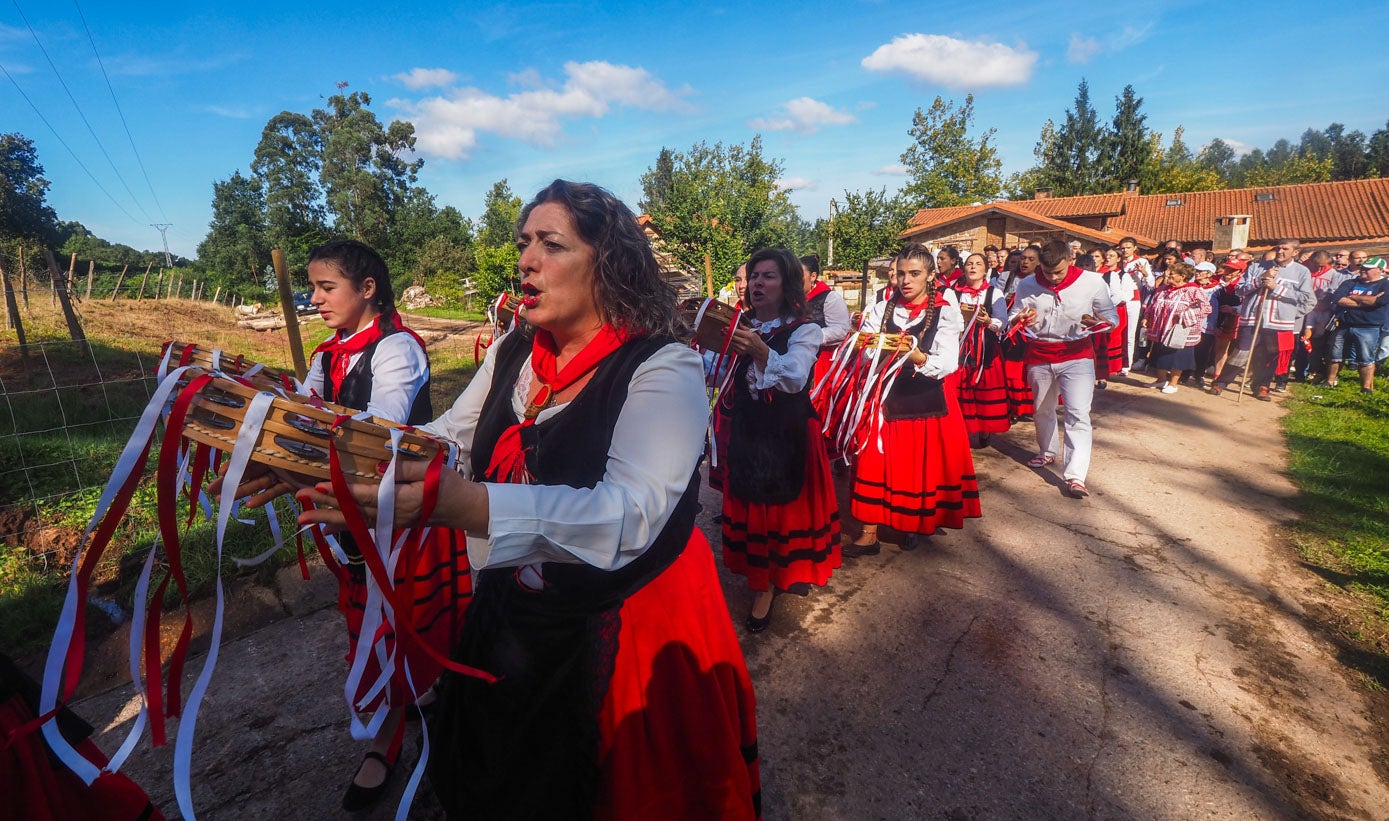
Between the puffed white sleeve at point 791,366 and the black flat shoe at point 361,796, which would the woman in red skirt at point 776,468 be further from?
the black flat shoe at point 361,796

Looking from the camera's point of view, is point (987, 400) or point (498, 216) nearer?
point (987, 400)

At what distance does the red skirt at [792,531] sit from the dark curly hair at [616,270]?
2.00m

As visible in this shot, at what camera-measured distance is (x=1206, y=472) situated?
616 centimetres

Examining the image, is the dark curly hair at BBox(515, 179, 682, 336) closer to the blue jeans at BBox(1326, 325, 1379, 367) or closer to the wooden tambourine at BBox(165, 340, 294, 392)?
the wooden tambourine at BBox(165, 340, 294, 392)

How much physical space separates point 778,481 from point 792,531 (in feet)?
0.98

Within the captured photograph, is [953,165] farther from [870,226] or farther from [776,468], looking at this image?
[776,468]

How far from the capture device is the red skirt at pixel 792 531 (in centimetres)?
348

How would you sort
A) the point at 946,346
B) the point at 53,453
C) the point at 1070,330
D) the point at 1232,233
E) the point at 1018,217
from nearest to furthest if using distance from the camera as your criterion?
the point at 946,346 < the point at 53,453 < the point at 1070,330 < the point at 1232,233 < the point at 1018,217

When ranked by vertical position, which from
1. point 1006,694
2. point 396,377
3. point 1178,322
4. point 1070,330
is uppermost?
point 396,377

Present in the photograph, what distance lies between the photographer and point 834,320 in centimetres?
553

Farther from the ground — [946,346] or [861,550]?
[946,346]

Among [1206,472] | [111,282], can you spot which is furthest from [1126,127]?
[111,282]

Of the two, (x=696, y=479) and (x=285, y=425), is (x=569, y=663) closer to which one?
(x=696, y=479)

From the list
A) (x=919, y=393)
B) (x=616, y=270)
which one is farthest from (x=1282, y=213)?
(x=616, y=270)
